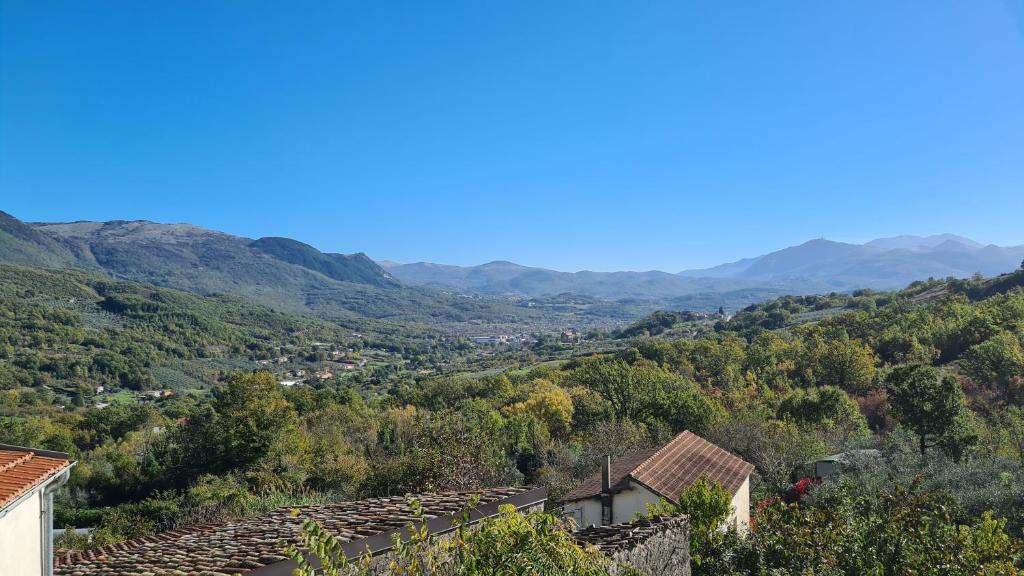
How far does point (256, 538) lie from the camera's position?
21.1 ft

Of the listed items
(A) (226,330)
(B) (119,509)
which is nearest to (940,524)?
(B) (119,509)

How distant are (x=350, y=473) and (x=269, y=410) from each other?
6447 mm

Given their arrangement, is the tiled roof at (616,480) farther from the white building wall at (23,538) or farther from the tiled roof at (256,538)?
the white building wall at (23,538)

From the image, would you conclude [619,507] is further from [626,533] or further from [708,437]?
[708,437]

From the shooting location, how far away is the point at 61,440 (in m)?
35.1

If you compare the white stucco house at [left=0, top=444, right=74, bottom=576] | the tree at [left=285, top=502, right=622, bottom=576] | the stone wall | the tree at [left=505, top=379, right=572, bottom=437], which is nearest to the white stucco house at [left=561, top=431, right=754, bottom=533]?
the stone wall

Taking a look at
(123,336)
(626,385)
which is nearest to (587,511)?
(626,385)

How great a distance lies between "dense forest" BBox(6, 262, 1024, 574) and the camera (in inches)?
335

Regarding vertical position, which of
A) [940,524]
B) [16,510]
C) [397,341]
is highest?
[16,510]

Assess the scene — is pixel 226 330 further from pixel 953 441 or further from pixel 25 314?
pixel 953 441

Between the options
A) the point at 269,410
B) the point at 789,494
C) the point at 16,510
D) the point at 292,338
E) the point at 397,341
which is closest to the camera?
the point at 16,510

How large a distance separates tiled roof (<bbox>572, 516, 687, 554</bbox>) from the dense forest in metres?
0.81

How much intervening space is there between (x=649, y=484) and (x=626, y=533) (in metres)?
6.97

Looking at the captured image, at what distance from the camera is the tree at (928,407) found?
21.2 metres
